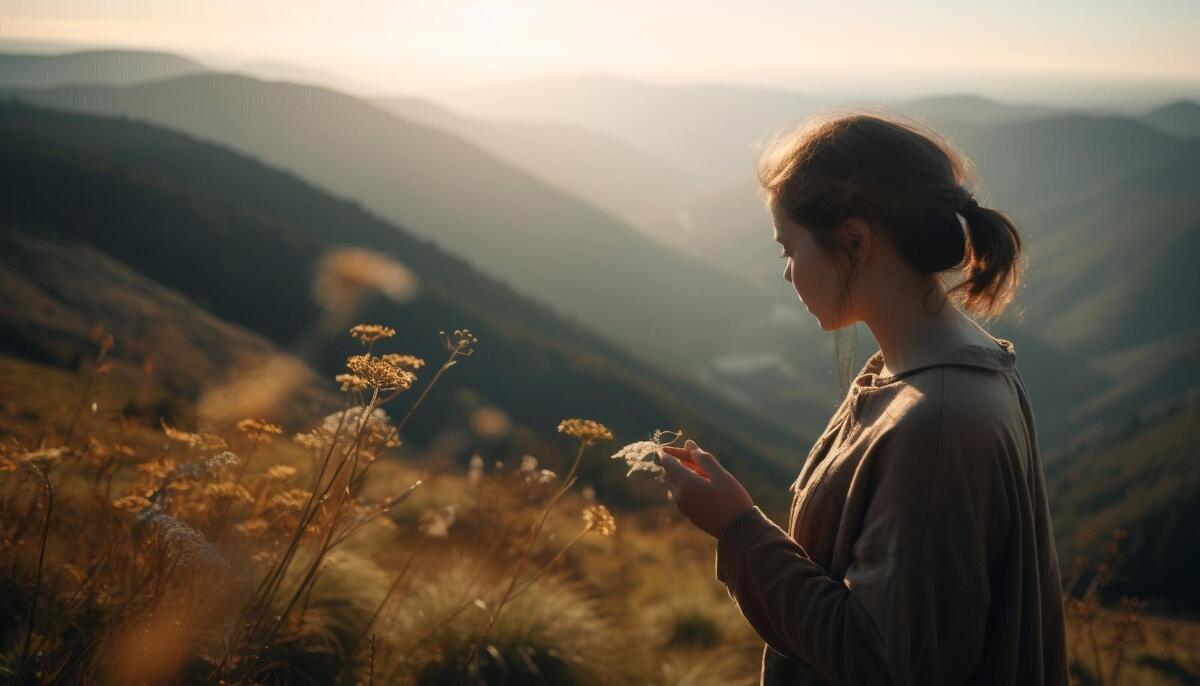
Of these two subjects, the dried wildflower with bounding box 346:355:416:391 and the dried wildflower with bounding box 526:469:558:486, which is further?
the dried wildflower with bounding box 526:469:558:486

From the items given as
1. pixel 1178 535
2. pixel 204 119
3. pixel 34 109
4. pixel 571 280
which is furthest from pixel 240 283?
pixel 204 119

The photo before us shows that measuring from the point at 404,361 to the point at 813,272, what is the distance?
4.10ft

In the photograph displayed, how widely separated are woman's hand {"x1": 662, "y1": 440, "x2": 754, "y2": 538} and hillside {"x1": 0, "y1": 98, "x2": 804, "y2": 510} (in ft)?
125

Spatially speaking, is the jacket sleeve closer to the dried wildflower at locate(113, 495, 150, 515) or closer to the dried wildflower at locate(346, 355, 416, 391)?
the dried wildflower at locate(346, 355, 416, 391)

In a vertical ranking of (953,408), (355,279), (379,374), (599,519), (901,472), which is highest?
(953,408)

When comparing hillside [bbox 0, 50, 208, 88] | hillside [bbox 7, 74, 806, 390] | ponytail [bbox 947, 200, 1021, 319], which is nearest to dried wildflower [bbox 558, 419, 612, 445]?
ponytail [bbox 947, 200, 1021, 319]

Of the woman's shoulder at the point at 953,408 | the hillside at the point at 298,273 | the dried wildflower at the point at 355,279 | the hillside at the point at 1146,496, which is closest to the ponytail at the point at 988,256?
the woman's shoulder at the point at 953,408

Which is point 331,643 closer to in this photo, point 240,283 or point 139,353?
point 139,353

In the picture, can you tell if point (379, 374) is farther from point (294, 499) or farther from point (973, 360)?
point (973, 360)

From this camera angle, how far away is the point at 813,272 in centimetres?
183

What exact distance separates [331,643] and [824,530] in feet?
8.43

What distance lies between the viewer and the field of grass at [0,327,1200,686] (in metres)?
2.18

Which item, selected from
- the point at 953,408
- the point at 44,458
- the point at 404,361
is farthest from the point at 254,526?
the point at 953,408

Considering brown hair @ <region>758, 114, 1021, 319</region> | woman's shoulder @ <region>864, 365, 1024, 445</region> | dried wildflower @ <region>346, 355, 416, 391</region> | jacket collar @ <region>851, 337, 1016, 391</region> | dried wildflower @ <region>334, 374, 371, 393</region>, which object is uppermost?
brown hair @ <region>758, 114, 1021, 319</region>
